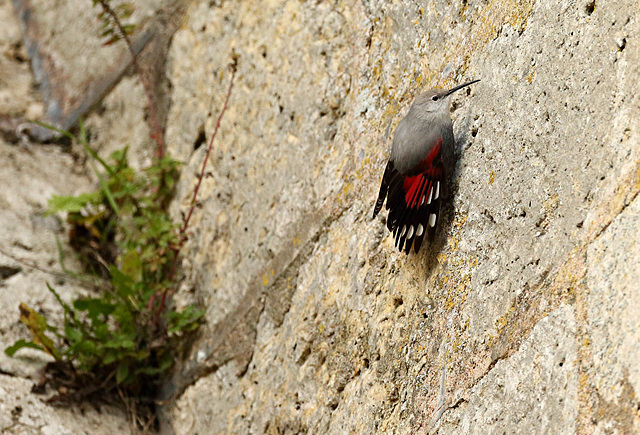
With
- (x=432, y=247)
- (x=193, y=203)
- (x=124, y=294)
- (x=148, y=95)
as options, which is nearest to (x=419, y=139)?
(x=432, y=247)

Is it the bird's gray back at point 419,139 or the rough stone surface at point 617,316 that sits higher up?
the bird's gray back at point 419,139

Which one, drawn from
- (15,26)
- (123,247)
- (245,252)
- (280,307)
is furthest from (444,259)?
(15,26)

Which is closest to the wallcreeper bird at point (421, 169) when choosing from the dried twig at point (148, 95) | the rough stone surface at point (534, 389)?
the rough stone surface at point (534, 389)

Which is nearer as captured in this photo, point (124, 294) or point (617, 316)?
point (617, 316)

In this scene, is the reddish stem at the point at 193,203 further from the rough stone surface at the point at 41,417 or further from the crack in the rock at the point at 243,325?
the rough stone surface at the point at 41,417

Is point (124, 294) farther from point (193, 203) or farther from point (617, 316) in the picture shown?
point (617, 316)

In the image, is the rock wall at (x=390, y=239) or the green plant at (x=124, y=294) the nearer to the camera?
the rock wall at (x=390, y=239)
